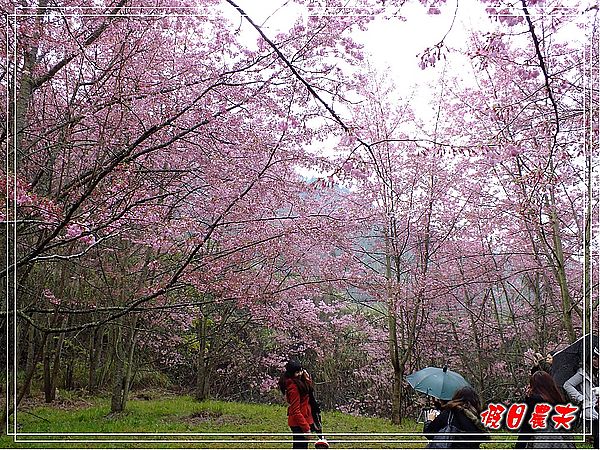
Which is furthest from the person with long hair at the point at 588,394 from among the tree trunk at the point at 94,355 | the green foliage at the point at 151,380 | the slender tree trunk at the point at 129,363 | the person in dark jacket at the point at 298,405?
the tree trunk at the point at 94,355

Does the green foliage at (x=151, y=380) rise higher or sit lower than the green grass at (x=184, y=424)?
higher

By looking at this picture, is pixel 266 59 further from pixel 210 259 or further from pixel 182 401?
pixel 182 401

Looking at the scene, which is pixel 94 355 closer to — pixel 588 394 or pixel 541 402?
pixel 541 402

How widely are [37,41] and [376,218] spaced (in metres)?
1.91

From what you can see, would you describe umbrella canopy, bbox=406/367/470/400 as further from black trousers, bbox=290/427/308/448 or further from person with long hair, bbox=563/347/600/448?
black trousers, bbox=290/427/308/448

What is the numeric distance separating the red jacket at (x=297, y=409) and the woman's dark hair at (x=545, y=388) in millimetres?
995

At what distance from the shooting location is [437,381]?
9.10 ft

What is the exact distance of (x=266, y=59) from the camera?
2797mm

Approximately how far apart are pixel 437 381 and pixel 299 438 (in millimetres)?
704

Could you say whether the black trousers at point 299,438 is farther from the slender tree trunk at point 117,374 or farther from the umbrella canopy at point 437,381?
the slender tree trunk at point 117,374

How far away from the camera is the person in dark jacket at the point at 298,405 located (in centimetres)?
267

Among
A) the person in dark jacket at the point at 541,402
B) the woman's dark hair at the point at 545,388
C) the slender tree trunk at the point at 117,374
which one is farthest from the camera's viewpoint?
the slender tree trunk at the point at 117,374

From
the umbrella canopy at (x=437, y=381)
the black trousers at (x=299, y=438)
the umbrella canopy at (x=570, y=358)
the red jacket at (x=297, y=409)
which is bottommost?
the black trousers at (x=299, y=438)

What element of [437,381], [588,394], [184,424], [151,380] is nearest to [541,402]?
[588,394]
